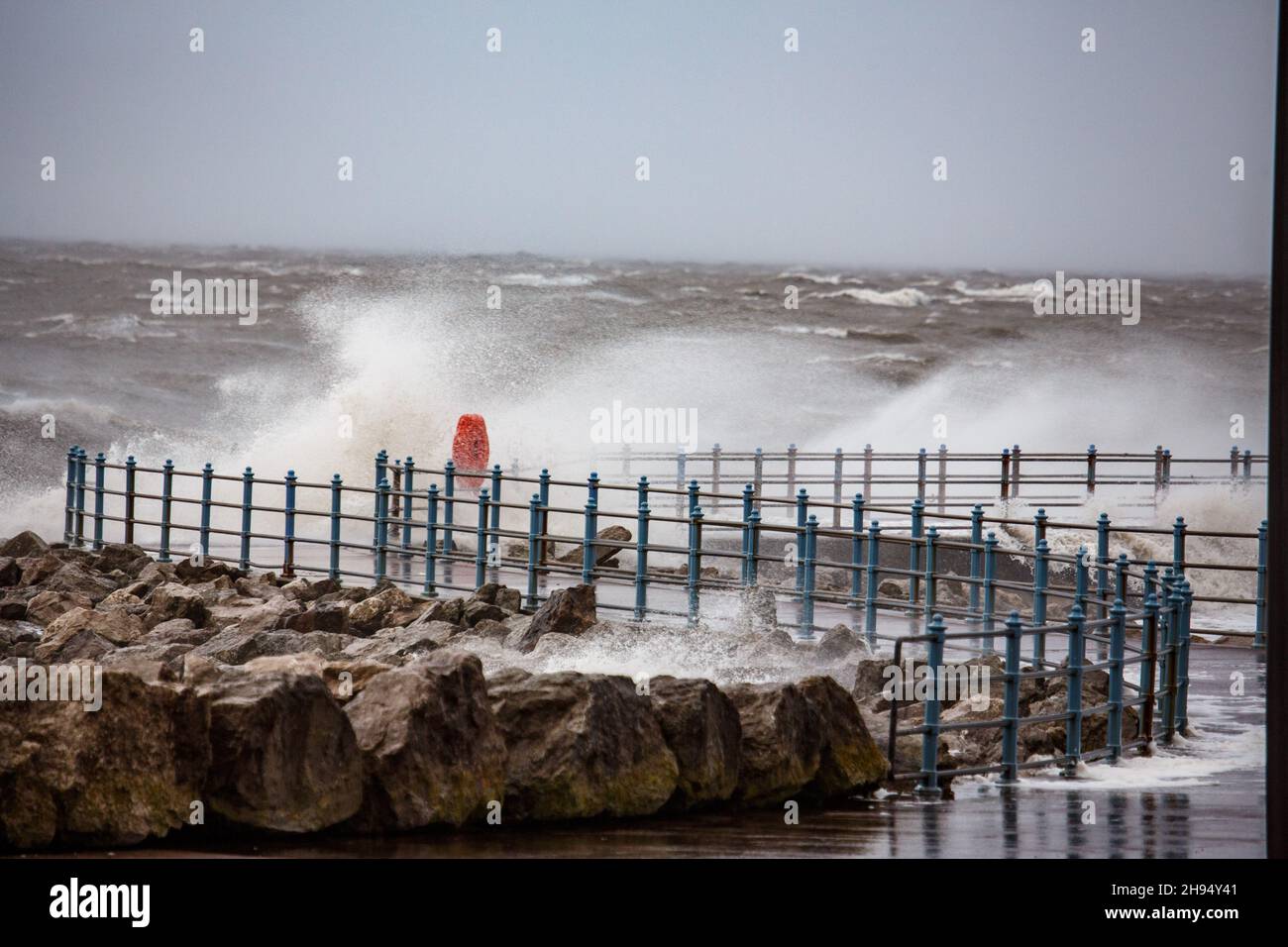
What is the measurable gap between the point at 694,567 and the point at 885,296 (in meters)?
33.5

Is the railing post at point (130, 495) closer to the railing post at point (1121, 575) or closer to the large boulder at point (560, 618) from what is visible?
the large boulder at point (560, 618)

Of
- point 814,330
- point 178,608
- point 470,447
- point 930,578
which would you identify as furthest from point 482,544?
point 814,330

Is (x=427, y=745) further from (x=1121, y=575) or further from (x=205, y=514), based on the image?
(x=205, y=514)

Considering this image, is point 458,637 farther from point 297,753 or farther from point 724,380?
point 724,380

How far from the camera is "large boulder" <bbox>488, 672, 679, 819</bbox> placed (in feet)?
16.4

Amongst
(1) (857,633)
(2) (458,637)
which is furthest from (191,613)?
(1) (857,633)

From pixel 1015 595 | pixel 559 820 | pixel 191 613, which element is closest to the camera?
pixel 559 820

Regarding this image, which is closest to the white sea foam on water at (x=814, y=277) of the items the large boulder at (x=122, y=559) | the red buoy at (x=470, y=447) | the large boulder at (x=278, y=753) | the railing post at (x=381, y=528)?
the red buoy at (x=470, y=447)

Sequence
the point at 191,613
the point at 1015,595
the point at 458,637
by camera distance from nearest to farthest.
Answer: the point at 458,637, the point at 191,613, the point at 1015,595

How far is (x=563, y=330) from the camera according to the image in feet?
129

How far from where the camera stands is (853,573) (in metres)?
9.55

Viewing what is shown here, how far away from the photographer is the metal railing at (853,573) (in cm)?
612

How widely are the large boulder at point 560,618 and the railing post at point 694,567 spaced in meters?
0.56
